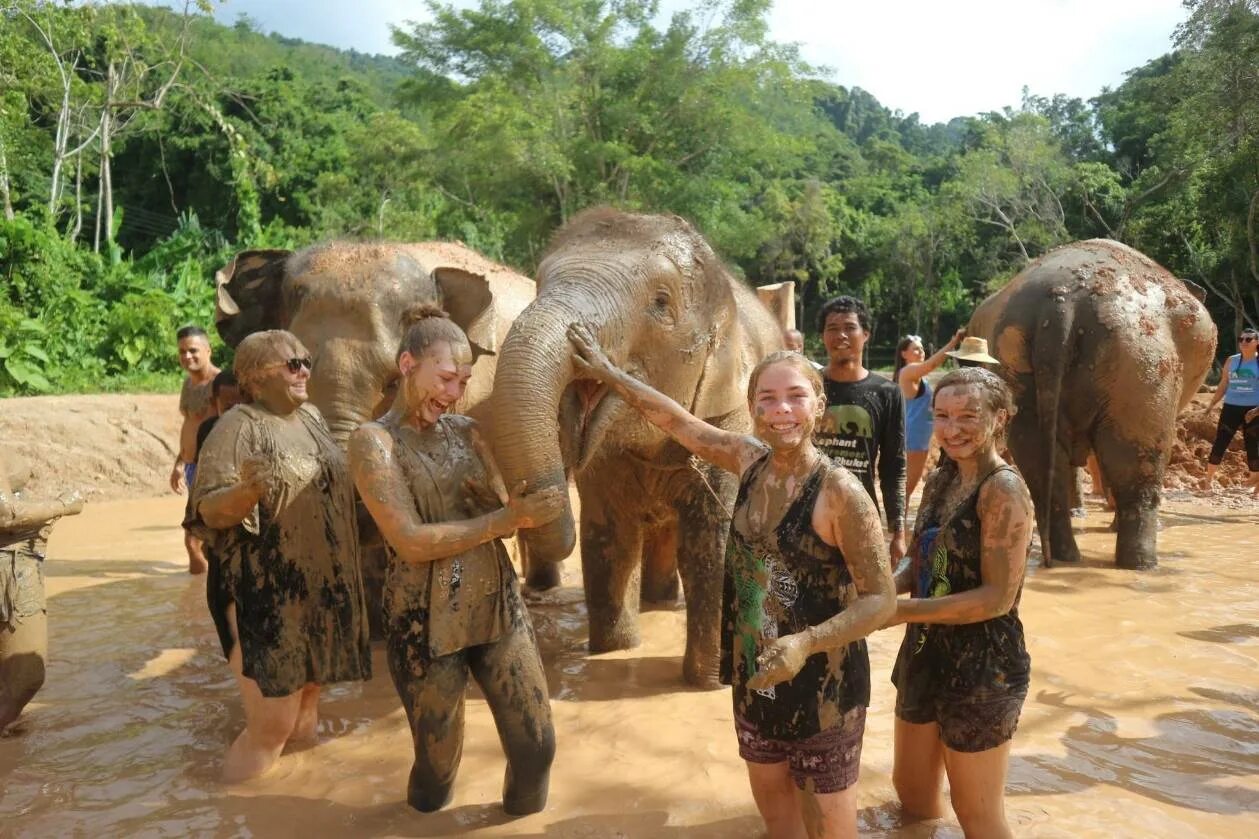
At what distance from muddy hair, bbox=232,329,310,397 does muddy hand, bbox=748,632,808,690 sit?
2178 millimetres

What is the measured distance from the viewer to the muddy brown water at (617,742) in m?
3.32

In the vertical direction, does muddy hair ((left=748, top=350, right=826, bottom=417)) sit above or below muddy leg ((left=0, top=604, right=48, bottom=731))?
above

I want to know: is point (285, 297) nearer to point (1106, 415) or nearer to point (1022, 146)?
point (1106, 415)

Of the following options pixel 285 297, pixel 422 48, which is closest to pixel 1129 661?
pixel 285 297

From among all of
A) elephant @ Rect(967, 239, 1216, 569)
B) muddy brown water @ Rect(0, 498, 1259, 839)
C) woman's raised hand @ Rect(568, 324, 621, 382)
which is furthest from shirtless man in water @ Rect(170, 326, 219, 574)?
elephant @ Rect(967, 239, 1216, 569)

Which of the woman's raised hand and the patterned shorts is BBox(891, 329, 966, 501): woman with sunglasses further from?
the patterned shorts

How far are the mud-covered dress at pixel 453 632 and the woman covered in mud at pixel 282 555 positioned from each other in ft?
2.00

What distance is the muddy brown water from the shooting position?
3.32 metres

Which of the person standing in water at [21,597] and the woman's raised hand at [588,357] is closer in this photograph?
the woman's raised hand at [588,357]

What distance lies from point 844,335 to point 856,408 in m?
0.35

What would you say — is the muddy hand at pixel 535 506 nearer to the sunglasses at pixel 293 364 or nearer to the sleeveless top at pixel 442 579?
the sleeveless top at pixel 442 579

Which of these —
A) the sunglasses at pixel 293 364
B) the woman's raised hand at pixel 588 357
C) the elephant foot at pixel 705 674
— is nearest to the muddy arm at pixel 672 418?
the woman's raised hand at pixel 588 357

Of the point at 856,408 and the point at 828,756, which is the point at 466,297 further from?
the point at 828,756

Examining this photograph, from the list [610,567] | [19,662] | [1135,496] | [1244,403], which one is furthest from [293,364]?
[1244,403]
